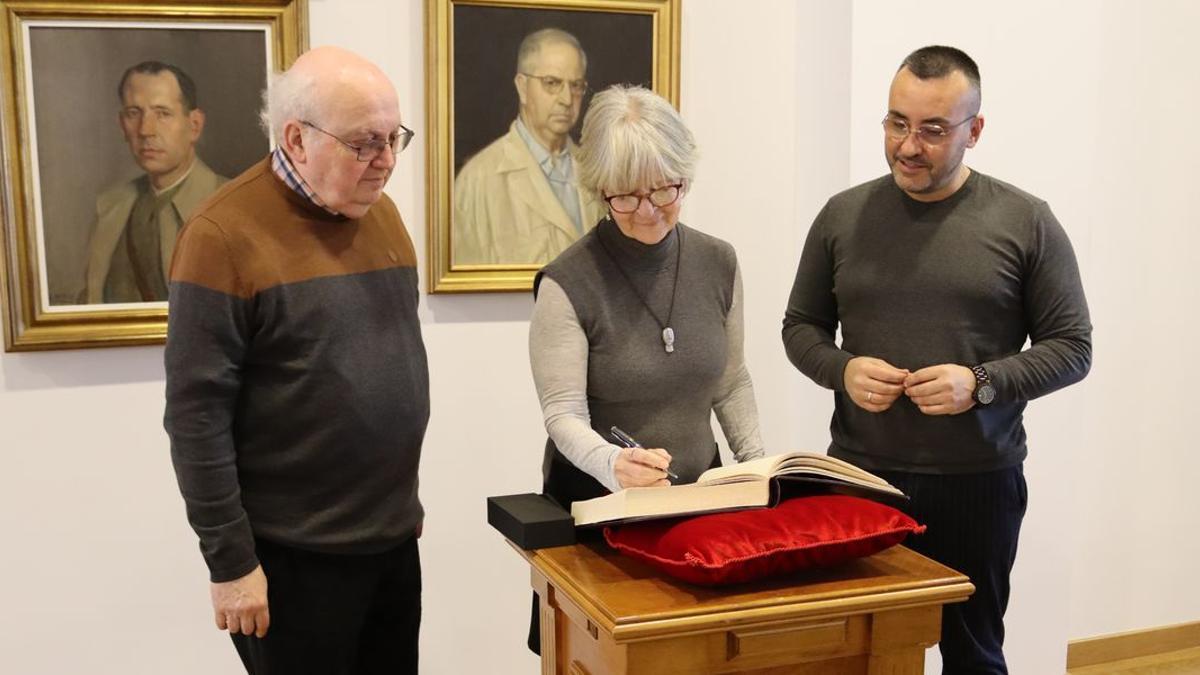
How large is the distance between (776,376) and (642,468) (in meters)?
1.65

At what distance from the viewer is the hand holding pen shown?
1.75 m

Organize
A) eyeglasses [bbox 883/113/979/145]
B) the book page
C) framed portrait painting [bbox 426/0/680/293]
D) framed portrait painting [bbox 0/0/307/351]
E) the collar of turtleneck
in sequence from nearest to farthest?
the book page, the collar of turtleneck, eyeglasses [bbox 883/113/979/145], framed portrait painting [bbox 0/0/307/351], framed portrait painting [bbox 426/0/680/293]

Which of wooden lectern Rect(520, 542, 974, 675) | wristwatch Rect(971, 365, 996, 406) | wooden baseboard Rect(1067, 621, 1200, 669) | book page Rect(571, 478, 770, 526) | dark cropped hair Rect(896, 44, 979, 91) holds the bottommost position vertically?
wooden baseboard Rect(1067, 621, 1200, 669)

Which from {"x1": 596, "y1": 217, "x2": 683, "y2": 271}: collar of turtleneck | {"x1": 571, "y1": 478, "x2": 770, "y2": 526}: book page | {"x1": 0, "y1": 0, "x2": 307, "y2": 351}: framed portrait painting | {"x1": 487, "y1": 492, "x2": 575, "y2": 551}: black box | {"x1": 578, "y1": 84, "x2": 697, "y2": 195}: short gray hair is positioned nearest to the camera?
{"x1": 571, "y1": 478, "x2": 770, "y2": 526}: book page

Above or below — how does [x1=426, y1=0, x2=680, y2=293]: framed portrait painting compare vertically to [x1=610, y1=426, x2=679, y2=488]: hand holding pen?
above

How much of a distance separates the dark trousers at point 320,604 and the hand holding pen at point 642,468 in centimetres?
52

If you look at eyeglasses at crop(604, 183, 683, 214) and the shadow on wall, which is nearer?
eyeglasses at crop(604, 183, 683, 214)

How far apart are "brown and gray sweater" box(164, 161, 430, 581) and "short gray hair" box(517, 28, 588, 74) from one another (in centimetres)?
109

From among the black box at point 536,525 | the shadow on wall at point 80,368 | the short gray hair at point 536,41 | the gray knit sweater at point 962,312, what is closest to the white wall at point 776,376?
the shadow on wall at point 80,368

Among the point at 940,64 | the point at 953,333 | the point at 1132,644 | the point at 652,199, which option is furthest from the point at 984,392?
the point at 1132,644

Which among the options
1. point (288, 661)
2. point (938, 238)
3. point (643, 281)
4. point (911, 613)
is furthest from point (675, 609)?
point (938, 238)

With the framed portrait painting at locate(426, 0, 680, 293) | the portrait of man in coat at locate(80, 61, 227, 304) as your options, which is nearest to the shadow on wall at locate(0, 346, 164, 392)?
the portrait of man in coat at locate(80, 61, 227, 304)

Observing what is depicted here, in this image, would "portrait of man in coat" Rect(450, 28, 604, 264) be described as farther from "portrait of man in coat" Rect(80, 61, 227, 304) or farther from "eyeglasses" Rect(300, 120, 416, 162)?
"eyeglasses" Rect(300, 120, 416, 162)

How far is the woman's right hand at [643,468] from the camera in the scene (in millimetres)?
1754
